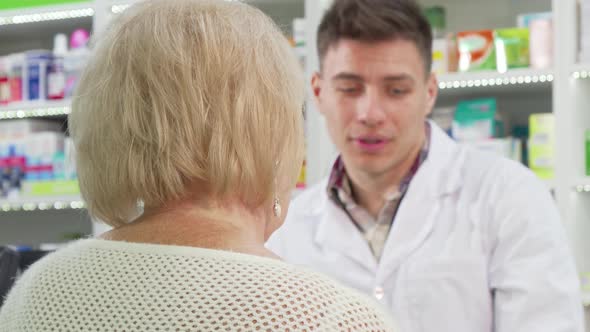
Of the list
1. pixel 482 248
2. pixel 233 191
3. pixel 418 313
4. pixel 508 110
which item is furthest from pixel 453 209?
pixel 508 110

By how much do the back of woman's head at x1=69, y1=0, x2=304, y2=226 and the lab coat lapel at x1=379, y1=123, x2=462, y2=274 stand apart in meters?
1.09

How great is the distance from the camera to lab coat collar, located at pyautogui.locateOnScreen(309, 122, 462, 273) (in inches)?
86.9

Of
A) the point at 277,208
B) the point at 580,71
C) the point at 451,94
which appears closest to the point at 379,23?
the point at 277,208

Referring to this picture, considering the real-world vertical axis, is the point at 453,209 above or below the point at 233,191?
below

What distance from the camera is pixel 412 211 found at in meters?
2.26

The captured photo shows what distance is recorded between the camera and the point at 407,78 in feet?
7.48

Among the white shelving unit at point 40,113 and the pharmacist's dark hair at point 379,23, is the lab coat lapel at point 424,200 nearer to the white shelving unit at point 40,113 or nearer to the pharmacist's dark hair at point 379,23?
the pharmacist's dark hair at point 379,23

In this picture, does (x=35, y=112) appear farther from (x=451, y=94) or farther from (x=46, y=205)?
(x=451, y=94)

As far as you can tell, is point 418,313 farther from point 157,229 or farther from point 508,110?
point 508,110

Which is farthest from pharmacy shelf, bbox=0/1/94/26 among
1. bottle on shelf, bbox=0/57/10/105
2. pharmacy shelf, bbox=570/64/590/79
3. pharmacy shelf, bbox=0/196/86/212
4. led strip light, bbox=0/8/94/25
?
pharmacy shelf, bbox=570/64/590/79

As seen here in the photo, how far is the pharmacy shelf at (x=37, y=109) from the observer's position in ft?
14.8

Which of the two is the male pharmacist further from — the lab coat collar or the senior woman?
the senior woman

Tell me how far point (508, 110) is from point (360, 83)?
1.72m

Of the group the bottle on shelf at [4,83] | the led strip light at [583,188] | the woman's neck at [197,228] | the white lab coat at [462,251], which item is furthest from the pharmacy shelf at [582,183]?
the bottle on shelf at [4,83]
